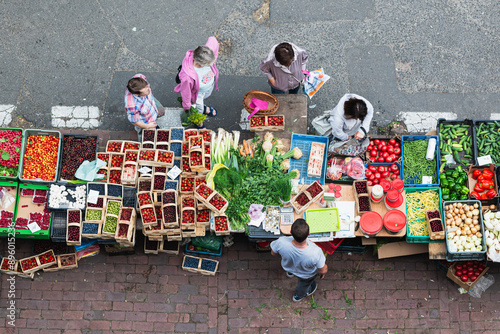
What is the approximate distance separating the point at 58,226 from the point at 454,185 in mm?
6302

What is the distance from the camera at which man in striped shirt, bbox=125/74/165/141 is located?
20.9ft

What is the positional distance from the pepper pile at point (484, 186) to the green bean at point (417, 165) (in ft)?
2.15

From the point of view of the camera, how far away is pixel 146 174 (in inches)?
263

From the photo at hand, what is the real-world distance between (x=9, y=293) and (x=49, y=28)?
16.8 ft

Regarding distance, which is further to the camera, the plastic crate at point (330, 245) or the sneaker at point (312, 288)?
the sneaker at point (312, 288)

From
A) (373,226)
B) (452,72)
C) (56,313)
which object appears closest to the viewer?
(373,226)

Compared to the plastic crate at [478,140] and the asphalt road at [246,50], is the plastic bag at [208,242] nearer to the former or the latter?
the asphalt road at [246,50]

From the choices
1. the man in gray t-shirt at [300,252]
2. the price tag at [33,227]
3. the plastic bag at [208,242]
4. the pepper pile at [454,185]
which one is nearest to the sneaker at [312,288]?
the man in gray t-shirt at [300,252]

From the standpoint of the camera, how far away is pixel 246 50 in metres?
8.51

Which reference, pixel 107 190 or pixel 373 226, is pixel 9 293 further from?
pixel 373 226

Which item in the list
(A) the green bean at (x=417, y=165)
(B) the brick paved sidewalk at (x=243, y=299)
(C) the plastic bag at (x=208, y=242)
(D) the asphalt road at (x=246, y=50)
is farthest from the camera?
(D) the asphalt road at (x=246, y=50)

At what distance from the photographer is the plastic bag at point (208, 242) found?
7.00m

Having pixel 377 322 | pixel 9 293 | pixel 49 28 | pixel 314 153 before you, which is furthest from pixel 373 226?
pixel 49 28

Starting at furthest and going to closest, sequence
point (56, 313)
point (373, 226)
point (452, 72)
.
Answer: point (452, 72) → point (56, 313) → point (373, 226)
